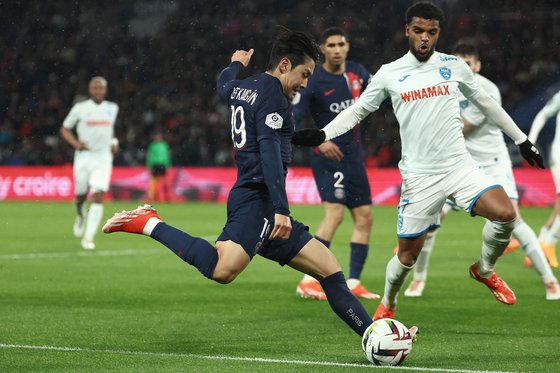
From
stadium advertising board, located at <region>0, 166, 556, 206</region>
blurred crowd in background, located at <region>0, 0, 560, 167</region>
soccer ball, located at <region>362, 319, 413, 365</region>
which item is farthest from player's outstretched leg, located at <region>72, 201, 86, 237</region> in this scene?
blurred crowd in background, located at <region>0, 0, 560, 167</region>

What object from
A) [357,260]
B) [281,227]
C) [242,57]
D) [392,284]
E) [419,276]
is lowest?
[419,276]

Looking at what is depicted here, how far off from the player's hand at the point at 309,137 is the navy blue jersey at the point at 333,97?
270 cm

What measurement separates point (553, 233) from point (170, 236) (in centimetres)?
712

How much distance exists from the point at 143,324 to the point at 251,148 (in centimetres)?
215

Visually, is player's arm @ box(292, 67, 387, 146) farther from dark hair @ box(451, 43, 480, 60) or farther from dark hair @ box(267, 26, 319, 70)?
dark hair @ box(451, 43, 480, 60)

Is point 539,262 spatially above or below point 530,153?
below

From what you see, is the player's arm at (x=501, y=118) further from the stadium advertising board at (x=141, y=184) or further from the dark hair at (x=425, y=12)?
the stadium advertising board at (x=141, y=184)

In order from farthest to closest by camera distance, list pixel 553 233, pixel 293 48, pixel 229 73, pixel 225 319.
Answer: pixel 553 233
pixel 225 319
pixel 229 73
pixel 293 48

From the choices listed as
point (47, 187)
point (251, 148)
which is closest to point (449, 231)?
point (251, 148)

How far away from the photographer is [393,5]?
31.2m

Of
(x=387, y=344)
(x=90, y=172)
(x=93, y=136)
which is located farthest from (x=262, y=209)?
(x=93, y=136)

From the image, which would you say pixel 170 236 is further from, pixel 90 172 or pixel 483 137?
pixel 90 172

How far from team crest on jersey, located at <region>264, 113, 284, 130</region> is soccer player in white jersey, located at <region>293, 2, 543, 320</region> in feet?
4.17

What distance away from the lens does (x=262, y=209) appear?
6430mm
